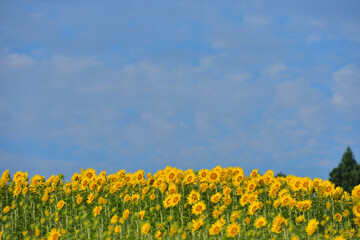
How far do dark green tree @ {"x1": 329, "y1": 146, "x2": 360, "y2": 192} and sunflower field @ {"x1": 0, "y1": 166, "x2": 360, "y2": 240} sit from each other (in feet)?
53.4

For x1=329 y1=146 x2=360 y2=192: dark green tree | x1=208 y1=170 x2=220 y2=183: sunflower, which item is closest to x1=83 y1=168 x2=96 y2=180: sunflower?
x1=208 y1=170 x2=220 y2=183: sunflower

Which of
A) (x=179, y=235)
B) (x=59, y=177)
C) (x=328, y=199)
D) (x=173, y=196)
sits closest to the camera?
(x=179, y=235)

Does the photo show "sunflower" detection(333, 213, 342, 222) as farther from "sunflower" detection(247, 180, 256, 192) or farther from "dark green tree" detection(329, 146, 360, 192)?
"dark green tree" detection(329, 146, 360, 192)

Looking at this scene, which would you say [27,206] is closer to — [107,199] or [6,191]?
[6,191]

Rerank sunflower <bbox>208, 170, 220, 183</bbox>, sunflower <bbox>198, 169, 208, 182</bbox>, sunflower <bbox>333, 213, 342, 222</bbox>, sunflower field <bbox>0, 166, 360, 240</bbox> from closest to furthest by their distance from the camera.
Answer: sunflower <bbox>333, 213, 342, 222</bbox> → sunflower field <bbox>0, 166, 360, 240</bbox> → sunflower <bbox>208, 170, 220, 183</bbox> → sunflower <bbox>198, 169, 208, 182</bbox>

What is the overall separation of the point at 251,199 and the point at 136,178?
364 centimetres

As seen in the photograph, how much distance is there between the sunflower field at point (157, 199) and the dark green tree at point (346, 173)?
16.3 m

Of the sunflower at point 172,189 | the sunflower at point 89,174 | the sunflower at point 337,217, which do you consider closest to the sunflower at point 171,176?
the sunflower at point 172,189

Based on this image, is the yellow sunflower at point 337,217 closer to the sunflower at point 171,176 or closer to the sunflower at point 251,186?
the sunflower at point 251,186

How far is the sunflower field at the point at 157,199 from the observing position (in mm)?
11789

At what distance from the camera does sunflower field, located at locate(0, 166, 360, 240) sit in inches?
464

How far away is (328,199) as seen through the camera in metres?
12.5

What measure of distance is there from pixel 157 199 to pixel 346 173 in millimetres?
19734

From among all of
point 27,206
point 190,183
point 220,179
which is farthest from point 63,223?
point 220,179
